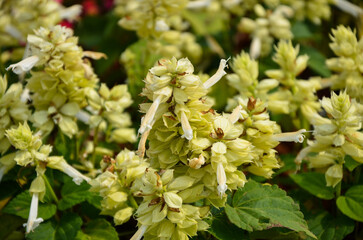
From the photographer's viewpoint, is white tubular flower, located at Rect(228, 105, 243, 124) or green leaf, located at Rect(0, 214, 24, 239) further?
green leaf, located at Rect(0, 214, 24, 239)

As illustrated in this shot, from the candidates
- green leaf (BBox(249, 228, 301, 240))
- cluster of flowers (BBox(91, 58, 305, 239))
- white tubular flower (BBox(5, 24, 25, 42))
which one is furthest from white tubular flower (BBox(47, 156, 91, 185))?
white tubular flower (BBox(5, 24, 25, 42))

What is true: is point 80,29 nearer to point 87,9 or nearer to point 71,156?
point 87,9

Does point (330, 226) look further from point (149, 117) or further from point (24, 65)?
point (24, 65)

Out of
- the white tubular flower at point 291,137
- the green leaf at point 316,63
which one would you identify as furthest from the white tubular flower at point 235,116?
the green leaf at point 316,63

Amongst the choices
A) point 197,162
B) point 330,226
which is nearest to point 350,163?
point 330,226

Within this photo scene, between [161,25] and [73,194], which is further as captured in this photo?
[161,25]

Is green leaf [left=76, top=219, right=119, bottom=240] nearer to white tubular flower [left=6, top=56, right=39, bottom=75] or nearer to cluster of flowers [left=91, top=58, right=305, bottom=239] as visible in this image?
cluster of flowers [left=91, top=58, right=305, bottom=239]

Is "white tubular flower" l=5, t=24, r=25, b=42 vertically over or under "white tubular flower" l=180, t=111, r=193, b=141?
under
